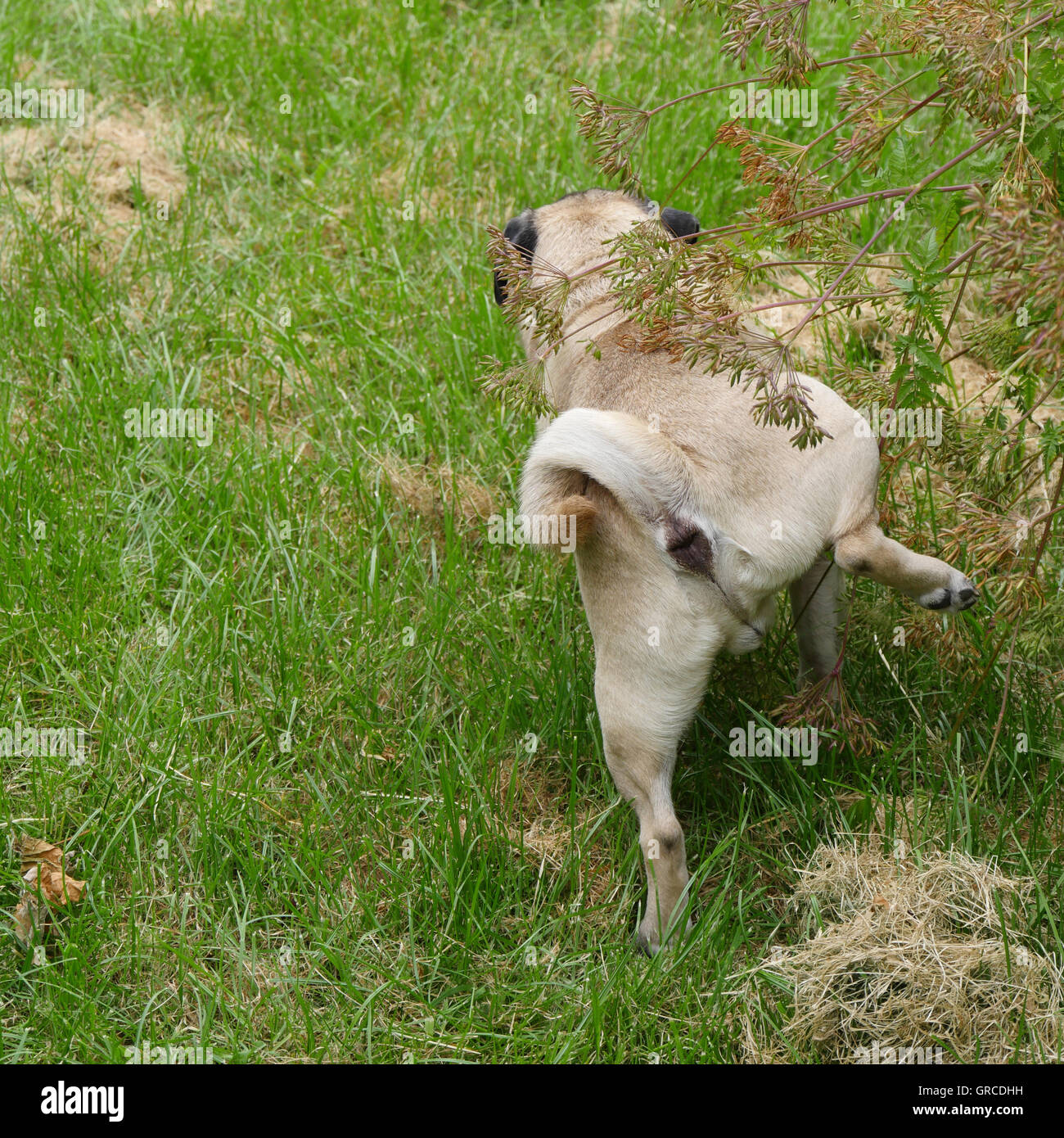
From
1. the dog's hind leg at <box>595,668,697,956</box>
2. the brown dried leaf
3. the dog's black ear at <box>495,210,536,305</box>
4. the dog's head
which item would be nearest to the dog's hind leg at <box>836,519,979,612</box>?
the dog's hind leg at <box>595,668,697,956</box>

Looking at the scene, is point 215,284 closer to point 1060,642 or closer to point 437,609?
point 437,609

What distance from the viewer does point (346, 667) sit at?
4113 mm

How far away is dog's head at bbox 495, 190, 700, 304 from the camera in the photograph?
3.93 meters

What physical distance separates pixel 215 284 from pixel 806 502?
3.43m

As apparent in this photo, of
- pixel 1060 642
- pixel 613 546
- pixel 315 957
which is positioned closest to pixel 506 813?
pixel 315 957

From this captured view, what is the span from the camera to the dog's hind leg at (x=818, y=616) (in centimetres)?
366

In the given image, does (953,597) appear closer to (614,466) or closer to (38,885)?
→ (614,466)

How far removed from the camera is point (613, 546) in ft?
10.7

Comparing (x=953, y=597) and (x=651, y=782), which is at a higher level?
(x=953, y=597)

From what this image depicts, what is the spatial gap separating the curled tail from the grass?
0.95 metres

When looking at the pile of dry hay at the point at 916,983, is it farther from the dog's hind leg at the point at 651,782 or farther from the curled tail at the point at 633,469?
the curled tail at the point at 633,469

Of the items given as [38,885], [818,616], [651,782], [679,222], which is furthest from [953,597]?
[38,885]

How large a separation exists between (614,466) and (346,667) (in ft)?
4.79

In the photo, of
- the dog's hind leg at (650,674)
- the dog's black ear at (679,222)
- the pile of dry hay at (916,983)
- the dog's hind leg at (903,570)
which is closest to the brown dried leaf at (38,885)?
the dog's hind leg at (650,674)
